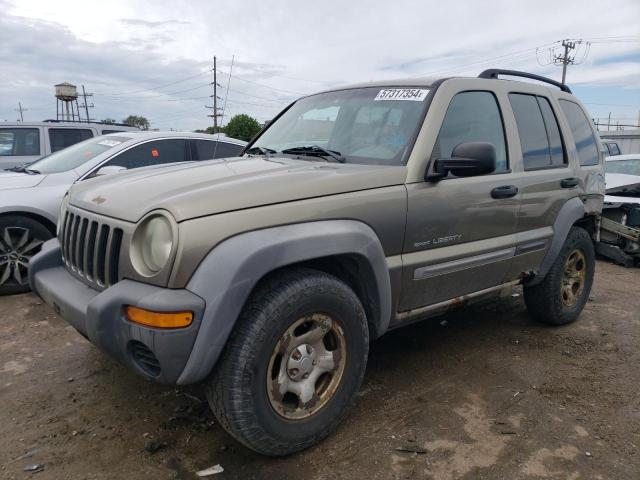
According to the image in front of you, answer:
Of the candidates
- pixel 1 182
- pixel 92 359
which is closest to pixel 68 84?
pixel 1 182

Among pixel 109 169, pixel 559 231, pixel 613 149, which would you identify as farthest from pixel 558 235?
pixel 613 149

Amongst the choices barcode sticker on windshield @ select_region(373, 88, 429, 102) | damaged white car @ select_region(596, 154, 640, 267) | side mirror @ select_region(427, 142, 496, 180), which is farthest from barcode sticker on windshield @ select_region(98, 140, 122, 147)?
damaged white car @ select_region(596, 154, 640, 267)

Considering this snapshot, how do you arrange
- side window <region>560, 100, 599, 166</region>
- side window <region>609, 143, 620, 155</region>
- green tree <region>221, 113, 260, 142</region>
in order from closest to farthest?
side window <region>560, 100, 599, 166</region> → side window <region>609, 143, 620, 155</region> → green tree <region>221, 113, 260, 142</region>

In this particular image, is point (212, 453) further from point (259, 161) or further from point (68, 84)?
point (68, 84)

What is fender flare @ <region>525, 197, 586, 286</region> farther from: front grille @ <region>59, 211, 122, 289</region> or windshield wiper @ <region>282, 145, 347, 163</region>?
front grille @ <region>59, 211, 122, 289</region>

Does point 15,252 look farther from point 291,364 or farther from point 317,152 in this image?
point 291,364

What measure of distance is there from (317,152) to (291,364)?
1367 millimetres

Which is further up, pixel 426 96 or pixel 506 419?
pixel 426 96

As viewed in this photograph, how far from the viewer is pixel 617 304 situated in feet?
17.3

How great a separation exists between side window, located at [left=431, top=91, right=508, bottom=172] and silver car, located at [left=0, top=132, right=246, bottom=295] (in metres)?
2.91

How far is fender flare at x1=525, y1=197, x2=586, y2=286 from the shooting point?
396 centimetres

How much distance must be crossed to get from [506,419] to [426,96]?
193cm

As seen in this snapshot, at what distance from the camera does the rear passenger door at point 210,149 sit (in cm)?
634

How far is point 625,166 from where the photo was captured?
9.44 m
